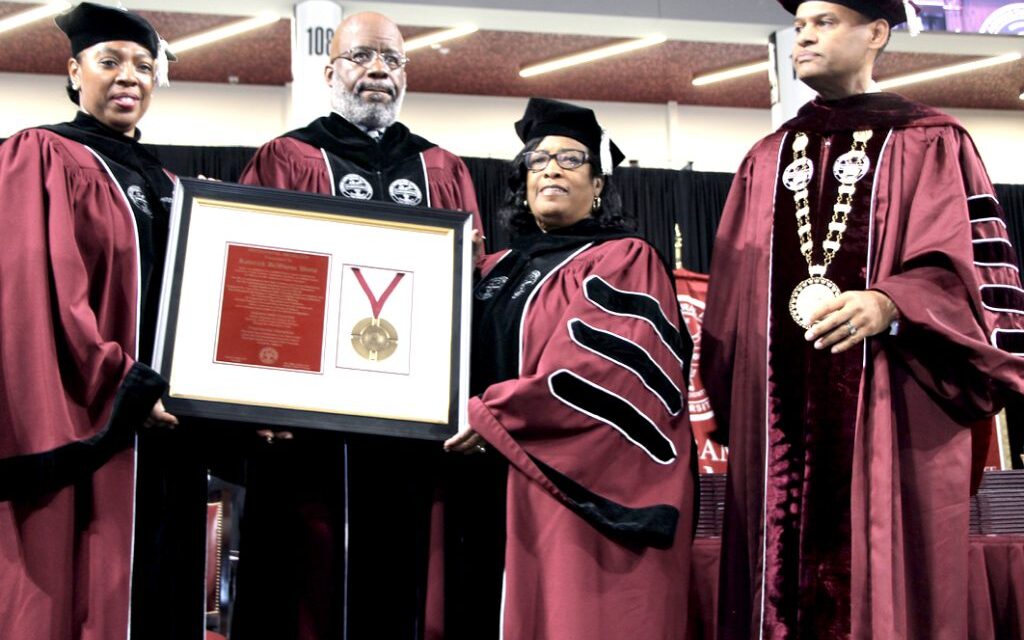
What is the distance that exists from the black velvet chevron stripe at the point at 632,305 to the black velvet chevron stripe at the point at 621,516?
1.61 ft

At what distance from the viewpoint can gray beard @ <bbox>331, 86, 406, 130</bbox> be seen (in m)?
4.01

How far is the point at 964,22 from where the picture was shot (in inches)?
402

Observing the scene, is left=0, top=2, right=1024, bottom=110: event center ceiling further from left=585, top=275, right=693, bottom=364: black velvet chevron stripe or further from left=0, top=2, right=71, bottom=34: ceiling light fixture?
left=585, top=275, right=693, bottom=364: black velvet chevron stripe

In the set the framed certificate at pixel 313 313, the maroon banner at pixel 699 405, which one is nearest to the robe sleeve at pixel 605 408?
the framed certificate at pixel 313 313

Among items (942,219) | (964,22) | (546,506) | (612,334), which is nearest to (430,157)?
(612,334)

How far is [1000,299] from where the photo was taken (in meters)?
3.19

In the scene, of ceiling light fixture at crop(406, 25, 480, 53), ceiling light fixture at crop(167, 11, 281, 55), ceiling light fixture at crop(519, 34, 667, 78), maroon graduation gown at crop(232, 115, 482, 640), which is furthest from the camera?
ceiling light fixture at crop(519, 34, 667, 78)

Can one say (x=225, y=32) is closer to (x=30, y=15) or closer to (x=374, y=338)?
(x=30, y=15)

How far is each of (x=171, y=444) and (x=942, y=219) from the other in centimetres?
221

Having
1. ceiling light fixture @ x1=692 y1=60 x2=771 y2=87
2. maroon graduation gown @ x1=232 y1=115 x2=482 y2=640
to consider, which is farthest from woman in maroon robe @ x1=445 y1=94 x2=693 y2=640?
ceiling light fixture @ x1=692 y1=60 x2=771 y2=87

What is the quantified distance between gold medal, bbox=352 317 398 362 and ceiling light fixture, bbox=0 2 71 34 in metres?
7.76

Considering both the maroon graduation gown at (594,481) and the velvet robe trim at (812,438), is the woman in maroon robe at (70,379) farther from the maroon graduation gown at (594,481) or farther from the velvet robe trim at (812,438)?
the velvet robe trim at (812,438)

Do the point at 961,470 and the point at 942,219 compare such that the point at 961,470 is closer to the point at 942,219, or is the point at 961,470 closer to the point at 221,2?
the point at 942,219

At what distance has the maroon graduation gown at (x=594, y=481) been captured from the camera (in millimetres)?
3092
